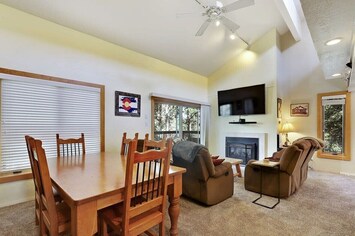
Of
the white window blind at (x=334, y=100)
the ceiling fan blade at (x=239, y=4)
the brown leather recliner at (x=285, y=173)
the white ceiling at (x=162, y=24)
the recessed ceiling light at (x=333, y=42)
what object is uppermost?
the white ceiling at (x=162, y=24)

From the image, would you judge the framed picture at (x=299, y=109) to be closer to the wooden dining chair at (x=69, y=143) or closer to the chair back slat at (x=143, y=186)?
the chair back slat at (x=143, y=186)

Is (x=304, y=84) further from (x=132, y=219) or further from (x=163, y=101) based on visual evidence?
(x=132, y=219)

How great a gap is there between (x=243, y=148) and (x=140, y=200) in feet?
14.5

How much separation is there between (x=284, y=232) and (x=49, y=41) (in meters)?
4.33

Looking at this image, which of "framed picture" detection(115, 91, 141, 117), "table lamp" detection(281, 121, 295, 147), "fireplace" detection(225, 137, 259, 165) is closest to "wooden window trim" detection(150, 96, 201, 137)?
"framed picture" detection(115, 91, 141, 117)

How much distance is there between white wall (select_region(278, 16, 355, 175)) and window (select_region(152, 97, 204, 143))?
254 centimetres

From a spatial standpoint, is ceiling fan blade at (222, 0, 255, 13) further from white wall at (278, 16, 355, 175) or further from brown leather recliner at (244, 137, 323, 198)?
white wall at (278, 16, 355, 175)

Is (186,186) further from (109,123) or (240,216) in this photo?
(109,123)

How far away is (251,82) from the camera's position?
209 inches

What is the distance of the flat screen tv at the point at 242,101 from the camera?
5.00 metres

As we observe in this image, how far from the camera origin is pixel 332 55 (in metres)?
3.09

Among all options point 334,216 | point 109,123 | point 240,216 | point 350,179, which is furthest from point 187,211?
point 350,179

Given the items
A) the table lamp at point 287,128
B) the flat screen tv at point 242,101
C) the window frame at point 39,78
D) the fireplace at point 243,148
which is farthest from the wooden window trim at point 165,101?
the table lamp at point 287,128

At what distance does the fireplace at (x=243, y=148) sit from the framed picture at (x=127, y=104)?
2970 millimetres
